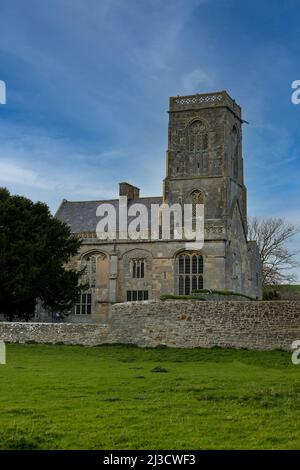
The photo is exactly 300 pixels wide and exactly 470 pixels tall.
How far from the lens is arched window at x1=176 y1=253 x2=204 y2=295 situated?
160 feet

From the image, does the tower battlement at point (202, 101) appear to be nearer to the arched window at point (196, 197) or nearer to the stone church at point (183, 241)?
the stone church at point (183, 241)

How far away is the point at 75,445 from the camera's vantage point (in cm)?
970

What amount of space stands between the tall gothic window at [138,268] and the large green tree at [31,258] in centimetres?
1110

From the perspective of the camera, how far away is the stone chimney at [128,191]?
55344mm

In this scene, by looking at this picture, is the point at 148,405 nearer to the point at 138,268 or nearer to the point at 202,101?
the point at 138,268

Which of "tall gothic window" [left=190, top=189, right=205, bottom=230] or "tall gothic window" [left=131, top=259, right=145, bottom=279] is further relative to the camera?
"tall gothic window" [left=131, top=259, right=145, bottom=279]

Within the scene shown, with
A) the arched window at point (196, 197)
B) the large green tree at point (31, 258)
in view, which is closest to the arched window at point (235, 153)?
the arched window at point (196, 197)

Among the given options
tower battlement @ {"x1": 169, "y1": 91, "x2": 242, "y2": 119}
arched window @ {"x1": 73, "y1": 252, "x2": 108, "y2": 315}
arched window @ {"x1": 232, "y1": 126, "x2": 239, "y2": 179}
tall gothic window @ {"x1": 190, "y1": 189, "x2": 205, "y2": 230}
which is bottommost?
arched window @ {"x1": 73, "y1": 252, "x2": 108, "y2": 315}

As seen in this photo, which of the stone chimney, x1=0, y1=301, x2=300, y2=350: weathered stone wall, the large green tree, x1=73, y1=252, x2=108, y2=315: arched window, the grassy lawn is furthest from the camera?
the stone chimney

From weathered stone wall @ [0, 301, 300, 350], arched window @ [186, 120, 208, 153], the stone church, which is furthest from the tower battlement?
weathered stone wall @ [0, 301, 300, 350]

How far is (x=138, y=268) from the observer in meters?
51.1

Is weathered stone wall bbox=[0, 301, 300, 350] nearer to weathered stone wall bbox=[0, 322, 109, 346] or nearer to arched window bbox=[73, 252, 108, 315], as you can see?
weathered stone wall bbox=[0, 322, 109, 346]

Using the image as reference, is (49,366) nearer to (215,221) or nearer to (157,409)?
(157,409)
